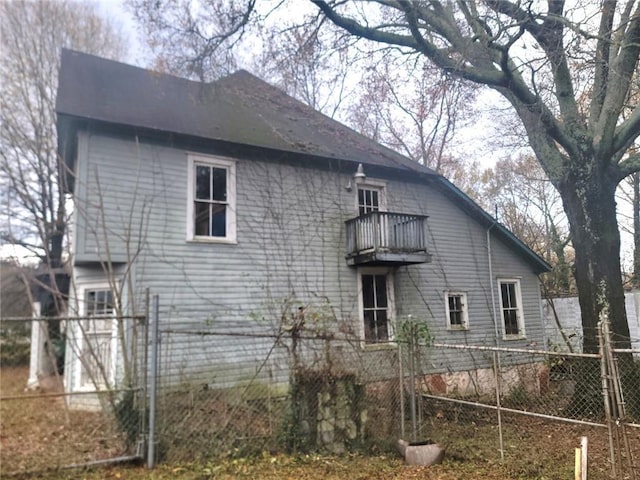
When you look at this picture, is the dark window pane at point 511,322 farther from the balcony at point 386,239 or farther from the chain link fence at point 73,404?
the chain link fence at point 73,404

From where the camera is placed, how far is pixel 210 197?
9.71 metres

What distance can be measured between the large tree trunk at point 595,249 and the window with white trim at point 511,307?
14.4 ft

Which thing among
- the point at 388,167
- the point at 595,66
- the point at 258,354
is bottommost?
the point at 258,354

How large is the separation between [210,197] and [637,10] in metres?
8.80

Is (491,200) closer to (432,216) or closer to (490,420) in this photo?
(432,216)

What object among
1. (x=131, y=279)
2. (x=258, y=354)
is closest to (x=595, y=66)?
(x=258, y=354)

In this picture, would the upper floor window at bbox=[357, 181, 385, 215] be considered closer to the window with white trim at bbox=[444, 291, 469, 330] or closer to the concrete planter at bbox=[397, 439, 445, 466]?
the window with white trim at bbox=[444, 291, 469, 330]

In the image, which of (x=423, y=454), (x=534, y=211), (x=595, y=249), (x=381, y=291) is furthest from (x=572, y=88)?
(x=534, y=211)

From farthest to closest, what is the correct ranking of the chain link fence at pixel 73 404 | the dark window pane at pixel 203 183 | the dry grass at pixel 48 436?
the dark window pane at pixel 203 183
the chain link fence at pixel 73 404
the dry grass at pixel 48 436

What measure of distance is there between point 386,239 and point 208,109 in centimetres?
527

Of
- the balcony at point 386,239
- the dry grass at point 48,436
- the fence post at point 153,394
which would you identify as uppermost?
the balcony at point 386,239

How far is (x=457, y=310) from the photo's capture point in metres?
13.1

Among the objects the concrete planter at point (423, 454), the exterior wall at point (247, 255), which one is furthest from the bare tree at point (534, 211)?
the concrete planter at point (423, 454)

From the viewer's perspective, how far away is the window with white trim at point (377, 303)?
1143 cm
